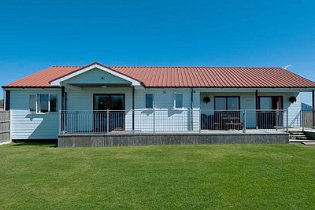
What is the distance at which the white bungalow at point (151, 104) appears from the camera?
15008 mm

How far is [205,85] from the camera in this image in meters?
15.4

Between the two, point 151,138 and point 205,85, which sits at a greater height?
point 205,85

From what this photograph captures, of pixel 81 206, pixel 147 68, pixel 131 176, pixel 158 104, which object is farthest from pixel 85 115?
pixel 81 206

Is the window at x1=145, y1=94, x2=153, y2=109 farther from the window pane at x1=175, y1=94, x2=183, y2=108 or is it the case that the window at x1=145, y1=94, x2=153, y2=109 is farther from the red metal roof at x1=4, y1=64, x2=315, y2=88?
the window pane at x1=175, y1=94, x2=183, y2=108

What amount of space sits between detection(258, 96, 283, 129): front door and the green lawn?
5.24m

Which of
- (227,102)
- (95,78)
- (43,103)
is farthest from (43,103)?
(227,102)

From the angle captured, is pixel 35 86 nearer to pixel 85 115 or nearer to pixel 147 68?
pixel 85 115

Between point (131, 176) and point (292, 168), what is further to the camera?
point (292, 168)

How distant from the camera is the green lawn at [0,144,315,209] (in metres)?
5.12

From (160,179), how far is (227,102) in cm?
1147

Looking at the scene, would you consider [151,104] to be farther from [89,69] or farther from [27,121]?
[27,121]

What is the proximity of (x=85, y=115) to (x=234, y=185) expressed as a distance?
11.2 metres

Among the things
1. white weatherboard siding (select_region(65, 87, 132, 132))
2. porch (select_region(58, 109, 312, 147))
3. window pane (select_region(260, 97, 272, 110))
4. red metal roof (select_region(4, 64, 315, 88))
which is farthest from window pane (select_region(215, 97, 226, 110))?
white weatherboard siding (select_region(65, 87, 132, 132))

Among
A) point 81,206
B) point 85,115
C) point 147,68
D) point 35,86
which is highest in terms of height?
point 147,68
